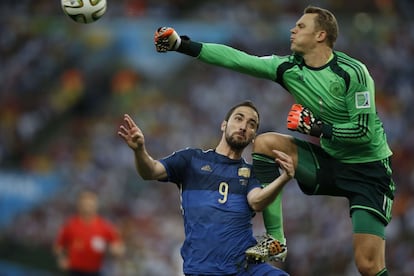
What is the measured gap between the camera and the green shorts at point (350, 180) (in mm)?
7152

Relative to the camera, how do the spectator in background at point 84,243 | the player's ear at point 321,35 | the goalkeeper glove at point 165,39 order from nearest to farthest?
1. the goalkeeper glove at point 165,39
2. the player's ear at point 321,35
3. the spectator in background at point 84,243

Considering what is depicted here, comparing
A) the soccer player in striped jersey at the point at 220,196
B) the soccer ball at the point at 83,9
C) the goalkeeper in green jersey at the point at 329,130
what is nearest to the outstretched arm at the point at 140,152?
the soccer player in striped jersey at the point at 220,196

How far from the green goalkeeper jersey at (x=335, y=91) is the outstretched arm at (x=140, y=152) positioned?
86 centimetres

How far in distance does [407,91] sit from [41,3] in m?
8.44

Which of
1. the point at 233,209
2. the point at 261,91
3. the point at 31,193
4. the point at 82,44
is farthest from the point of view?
the point at 82,44

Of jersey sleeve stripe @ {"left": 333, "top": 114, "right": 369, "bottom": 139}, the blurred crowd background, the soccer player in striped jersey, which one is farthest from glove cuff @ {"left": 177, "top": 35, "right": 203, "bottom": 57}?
the blurred crowd background

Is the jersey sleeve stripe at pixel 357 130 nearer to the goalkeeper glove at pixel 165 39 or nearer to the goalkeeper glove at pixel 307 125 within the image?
the goalkeeper glove at pixel 307 125

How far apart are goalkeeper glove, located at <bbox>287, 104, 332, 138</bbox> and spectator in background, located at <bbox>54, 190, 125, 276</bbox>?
5.43m

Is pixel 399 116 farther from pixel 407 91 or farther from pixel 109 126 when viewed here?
pixel 109 126

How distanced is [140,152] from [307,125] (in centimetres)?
128

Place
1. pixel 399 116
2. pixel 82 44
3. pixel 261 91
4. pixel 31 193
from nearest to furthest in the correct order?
pixel 399 116 → pixel 261 91 → pixel 31 193 → pixel 82 44

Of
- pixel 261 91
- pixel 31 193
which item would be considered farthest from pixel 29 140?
pixel 261 91

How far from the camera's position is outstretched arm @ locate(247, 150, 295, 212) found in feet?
20.6

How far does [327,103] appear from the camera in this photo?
279 inches
